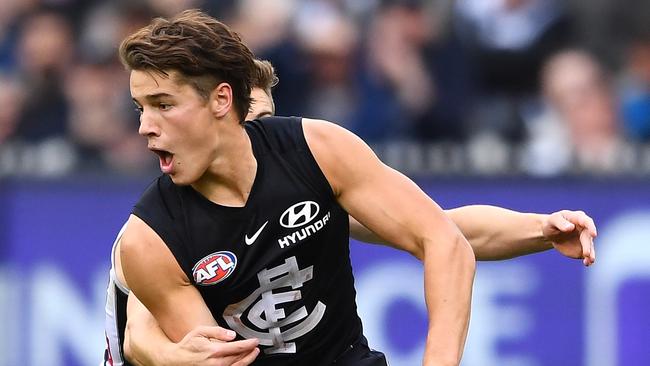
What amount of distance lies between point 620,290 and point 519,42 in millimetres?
1927

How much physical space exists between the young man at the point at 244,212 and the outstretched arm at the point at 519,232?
41cm

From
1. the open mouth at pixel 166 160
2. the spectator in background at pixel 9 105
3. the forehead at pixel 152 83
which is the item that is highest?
the forehead at pixel 152 83

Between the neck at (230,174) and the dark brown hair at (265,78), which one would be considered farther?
the dark brown hair at (265,78)

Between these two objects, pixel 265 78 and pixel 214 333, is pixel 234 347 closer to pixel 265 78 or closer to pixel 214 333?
pixel 214 333

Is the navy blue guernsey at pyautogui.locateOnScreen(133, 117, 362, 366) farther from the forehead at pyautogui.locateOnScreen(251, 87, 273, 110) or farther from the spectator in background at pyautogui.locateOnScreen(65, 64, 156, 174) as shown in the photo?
the spectator in background at pyautogui.locateOnScreen(65, 64, 156, 174)

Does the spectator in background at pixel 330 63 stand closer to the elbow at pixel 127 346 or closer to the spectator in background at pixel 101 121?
the spectator in background at pixel 101 121

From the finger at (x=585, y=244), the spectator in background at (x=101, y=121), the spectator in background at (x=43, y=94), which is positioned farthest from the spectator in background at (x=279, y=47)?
the finger at (x=585, y=244)

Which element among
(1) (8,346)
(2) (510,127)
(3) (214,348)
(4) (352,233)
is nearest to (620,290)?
(2) (510,127)

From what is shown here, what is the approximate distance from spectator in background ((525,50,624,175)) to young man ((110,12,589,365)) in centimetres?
424

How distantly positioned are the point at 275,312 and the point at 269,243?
28 centimetres

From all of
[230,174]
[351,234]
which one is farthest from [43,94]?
[230,174]

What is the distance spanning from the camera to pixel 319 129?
5.82 meters

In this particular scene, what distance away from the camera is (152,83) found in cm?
552

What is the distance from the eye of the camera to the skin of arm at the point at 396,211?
558cm
